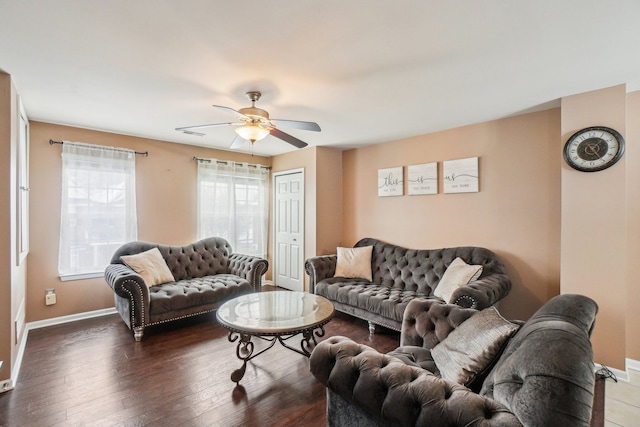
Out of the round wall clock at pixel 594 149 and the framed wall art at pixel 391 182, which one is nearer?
the round wall clock at pixel 594 149

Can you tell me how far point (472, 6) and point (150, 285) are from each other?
393cm

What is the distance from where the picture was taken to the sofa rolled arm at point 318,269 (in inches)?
158

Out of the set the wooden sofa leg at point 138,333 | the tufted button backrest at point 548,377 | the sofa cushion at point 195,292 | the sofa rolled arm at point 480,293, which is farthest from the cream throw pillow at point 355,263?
the tufted button backrest at point 548,377

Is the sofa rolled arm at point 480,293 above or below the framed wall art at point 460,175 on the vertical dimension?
below

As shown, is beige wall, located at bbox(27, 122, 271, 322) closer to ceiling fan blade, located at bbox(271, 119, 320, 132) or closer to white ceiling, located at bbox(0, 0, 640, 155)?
white ceiling, located at bbox(0, 0, 640, 155)

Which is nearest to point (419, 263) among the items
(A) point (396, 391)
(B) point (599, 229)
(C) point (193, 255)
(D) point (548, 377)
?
(B) point (599, 229)

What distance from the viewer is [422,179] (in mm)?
3973

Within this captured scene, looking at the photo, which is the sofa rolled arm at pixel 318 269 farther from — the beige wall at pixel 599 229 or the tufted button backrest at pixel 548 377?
the tufted button backrest at pixel 548 377

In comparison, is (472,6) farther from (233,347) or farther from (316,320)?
(233,347)

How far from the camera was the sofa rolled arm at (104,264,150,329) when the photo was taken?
304 centimetres

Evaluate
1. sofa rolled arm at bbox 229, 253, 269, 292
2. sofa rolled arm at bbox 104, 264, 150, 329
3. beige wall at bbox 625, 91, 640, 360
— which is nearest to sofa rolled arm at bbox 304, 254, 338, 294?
sofa rolled arm at bbox 229, 253, 269, 292

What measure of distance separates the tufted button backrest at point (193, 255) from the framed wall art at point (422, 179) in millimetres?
2870

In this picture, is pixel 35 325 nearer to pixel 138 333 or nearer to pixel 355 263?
pixel 138 333

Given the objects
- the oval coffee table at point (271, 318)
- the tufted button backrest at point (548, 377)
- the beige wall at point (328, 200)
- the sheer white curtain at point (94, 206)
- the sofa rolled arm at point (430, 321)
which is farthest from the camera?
the beige wall at point (328, 200)
